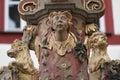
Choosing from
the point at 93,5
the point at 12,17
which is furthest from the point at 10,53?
the point at 12,17

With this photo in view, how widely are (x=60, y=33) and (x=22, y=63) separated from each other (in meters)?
0.43

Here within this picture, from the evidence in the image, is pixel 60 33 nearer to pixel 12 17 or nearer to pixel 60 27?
pixel 60 27

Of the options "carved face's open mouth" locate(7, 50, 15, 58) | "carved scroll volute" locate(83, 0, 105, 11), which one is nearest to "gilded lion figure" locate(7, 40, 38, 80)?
"carved face's open mouth" locate(7, 50, 15, 58)

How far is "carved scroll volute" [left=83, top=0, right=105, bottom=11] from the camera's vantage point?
6.64 metres

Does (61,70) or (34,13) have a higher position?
(34,13)

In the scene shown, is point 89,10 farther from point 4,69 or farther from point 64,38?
point 4,69

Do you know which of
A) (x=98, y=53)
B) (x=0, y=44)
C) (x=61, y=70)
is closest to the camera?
(x=61, y=70)

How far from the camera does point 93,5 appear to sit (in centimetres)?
665

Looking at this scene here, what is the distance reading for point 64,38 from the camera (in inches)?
246

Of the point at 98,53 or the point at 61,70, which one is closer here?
the point at 61,70

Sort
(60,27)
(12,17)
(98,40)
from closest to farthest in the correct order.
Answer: (60,27), (98,40), (12,17)

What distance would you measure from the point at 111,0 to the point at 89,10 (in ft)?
28.4

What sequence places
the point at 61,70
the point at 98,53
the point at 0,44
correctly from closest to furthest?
1. the point at 61,70
2. the point at 98,53
3. the point at 0,44

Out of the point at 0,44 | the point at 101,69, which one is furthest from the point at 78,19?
the point at 0,44
